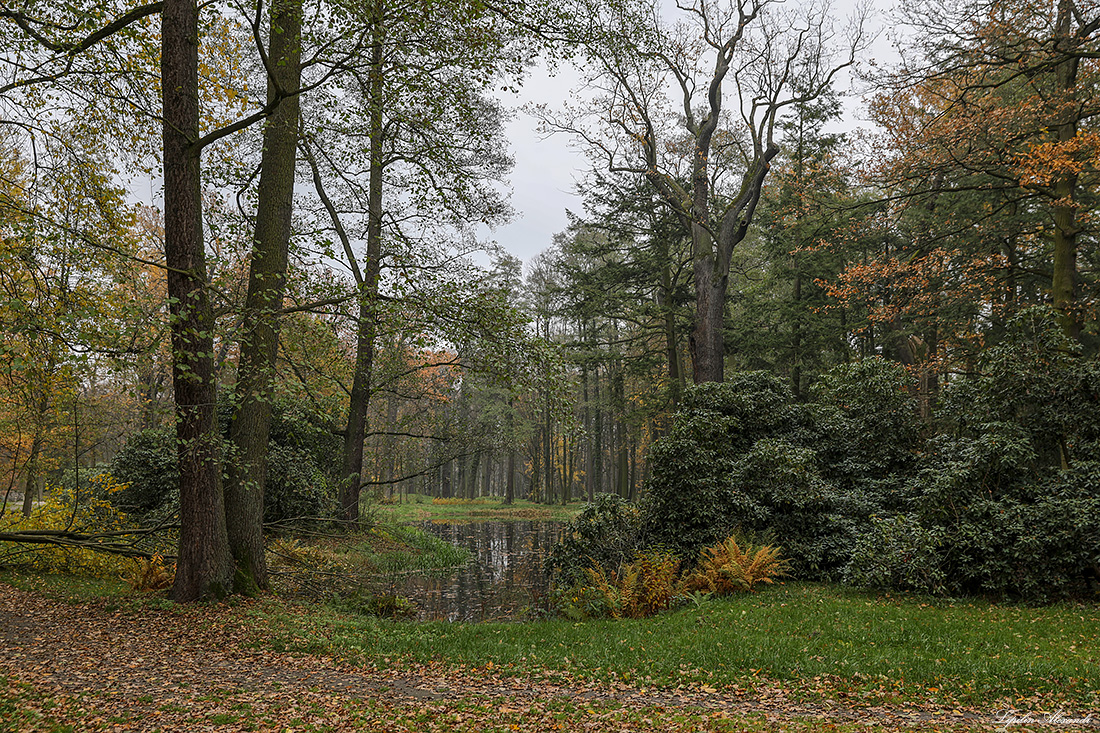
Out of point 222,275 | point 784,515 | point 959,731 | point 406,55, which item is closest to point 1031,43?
point 784,515

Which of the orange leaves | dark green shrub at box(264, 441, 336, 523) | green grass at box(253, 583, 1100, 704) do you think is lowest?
green grass at box(253, 583, 1100, 704)

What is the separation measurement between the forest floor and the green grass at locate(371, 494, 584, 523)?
2078 cm

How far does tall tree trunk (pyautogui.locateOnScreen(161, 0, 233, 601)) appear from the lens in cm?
779

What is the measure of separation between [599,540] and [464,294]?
6.15 meters

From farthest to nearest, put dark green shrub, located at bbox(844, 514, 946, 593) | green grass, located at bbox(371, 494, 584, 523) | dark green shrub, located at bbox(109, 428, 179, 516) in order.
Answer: green grass, located at bbox(371, 494, 584, 523) < dark green shrub, located at bbox(109, 428, 179, 516) < dark green shrub, located at bbox(844, 514, 946, 593)

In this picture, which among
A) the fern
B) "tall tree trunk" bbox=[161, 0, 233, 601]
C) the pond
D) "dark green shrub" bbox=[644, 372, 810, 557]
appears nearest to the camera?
"tall tree trunk" bbox=[161, 0, 233, 601]

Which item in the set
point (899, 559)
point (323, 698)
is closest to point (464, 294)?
point (323, 698)

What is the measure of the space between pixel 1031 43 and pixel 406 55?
1157 centimetres

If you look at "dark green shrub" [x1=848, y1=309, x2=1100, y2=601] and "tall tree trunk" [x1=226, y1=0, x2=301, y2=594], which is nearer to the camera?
"dark green shrub" [x1=848, y1=309, x2=1100, y2=601]

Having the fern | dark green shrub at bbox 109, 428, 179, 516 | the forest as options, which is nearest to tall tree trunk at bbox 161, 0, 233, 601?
the forest

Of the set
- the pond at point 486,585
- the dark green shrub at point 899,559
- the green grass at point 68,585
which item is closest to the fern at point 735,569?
the dark green shrub at point 899,559

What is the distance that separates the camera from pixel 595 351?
23812 millimetres

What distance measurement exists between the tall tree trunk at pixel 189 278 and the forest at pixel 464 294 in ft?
0.14

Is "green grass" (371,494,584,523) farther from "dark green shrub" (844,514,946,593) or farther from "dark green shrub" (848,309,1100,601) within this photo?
"dark green shrub" (848,309,1100,601)
